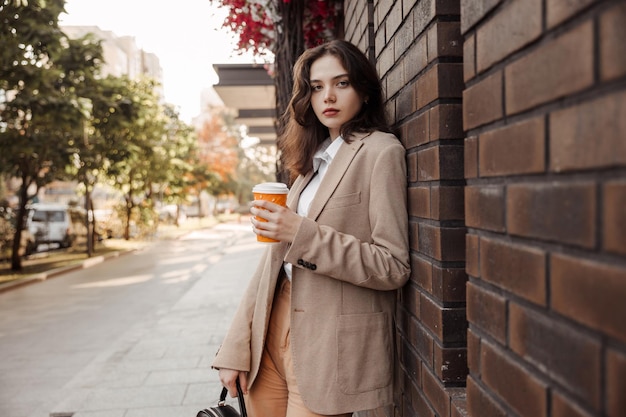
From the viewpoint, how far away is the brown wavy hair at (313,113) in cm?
186

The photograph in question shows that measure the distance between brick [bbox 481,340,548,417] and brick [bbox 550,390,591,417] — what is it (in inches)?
0.8

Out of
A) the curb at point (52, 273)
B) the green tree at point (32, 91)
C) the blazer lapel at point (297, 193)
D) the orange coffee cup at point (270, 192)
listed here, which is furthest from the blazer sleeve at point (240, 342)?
the curb at point (52, 273)

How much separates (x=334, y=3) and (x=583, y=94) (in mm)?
3618

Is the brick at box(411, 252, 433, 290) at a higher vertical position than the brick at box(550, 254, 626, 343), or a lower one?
lower

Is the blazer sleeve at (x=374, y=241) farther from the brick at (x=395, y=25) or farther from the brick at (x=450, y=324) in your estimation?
the brick at (x=395, y=25)

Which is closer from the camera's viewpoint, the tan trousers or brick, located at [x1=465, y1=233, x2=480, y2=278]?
brick, located at [x1=465, y1=233, x2=480, y2=278]

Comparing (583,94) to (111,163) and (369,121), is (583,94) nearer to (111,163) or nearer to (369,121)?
(369,121)

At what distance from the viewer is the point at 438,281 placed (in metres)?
1.42

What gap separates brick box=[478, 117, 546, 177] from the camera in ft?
2.63

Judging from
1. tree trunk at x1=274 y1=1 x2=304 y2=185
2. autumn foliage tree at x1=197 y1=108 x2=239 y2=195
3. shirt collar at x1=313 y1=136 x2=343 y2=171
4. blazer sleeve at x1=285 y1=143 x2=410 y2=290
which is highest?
autumn foliage tree at x1=197 y1=108 x2=239 y2=195

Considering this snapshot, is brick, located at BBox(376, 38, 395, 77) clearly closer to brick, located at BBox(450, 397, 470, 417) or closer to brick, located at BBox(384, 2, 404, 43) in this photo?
brick, located at BBox(384, 2, 404, 43)

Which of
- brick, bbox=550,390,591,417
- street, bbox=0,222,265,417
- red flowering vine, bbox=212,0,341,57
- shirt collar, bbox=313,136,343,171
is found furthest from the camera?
street, bbox=0,222,265,417

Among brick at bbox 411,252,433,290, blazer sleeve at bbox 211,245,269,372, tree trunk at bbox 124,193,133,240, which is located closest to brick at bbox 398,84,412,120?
brick at bbox 411,252,433,290

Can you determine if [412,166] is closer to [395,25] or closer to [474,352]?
[395,25]
